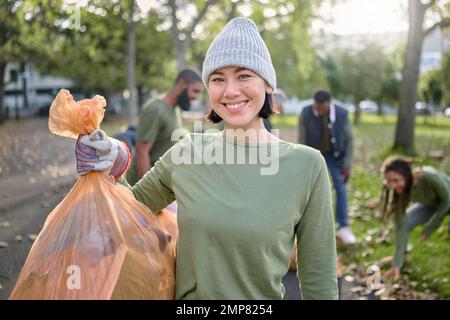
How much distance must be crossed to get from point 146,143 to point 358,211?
4453 millimetres

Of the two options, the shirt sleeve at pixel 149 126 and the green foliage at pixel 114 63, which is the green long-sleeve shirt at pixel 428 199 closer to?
the shirt sleeve at pixel 149 126

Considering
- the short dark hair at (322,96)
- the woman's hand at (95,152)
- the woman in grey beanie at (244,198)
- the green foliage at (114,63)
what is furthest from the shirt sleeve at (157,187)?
the green foliage at (114,63)

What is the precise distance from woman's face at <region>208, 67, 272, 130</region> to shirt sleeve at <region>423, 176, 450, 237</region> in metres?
3.96

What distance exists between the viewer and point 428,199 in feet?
18.4

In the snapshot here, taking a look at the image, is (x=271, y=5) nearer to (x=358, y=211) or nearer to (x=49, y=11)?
(x=49, y=11)

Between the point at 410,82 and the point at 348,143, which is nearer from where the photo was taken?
the point at 348,143

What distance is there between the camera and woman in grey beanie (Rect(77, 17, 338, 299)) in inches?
67.7

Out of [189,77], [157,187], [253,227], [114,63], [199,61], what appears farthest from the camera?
[114,63]

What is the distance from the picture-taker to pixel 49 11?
11.7 m

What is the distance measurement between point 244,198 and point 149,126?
3.28 meters

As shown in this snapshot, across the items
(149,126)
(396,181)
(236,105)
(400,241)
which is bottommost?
(400,241)

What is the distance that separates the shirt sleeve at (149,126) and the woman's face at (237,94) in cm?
303

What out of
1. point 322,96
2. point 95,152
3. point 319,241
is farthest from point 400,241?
point 95,152

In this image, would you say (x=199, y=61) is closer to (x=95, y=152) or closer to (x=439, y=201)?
(x=439, y=201)
